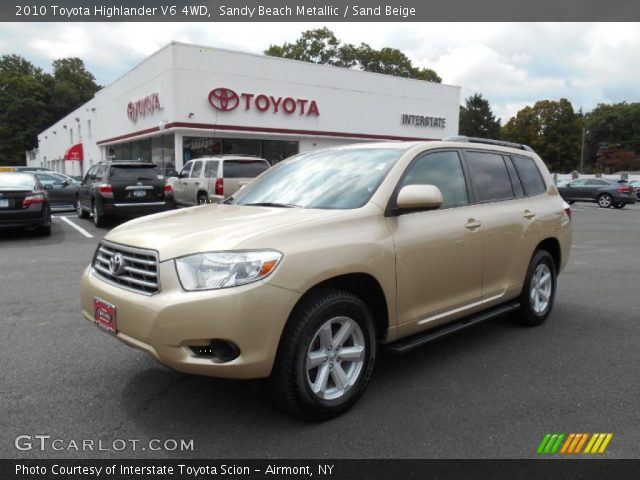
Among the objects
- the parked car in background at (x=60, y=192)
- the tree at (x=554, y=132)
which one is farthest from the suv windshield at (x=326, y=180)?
the tree at (x=554, y=132)

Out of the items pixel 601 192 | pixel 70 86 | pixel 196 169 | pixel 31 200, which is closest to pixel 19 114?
pixel 70 86

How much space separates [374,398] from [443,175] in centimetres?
183

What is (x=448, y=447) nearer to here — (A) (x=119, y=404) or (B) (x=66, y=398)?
(A) (x=119, y=404)

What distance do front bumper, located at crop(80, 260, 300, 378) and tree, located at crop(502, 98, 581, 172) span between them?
250 ft

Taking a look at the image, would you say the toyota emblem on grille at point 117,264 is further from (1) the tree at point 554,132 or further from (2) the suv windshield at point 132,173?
(1) the tree at point 554,132

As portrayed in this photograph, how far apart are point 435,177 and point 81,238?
30.1ft

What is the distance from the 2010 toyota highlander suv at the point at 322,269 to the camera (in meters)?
2.80

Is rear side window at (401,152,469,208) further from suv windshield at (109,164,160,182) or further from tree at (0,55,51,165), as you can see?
tree at (0,55,51,165)

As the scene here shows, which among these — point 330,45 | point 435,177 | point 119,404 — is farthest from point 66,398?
point 330,45

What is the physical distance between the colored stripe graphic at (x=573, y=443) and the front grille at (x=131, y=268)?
2.36m

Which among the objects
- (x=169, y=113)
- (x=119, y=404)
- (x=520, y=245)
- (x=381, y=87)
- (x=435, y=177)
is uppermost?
(x=381, y=87)

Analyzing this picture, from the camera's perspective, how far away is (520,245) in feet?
15.4

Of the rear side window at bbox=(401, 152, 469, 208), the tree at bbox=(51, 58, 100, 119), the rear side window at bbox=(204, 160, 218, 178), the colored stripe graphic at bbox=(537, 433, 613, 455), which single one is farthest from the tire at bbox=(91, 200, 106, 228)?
the tree at bbox=(51, 58, 100, 119)

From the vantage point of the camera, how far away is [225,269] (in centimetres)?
280
